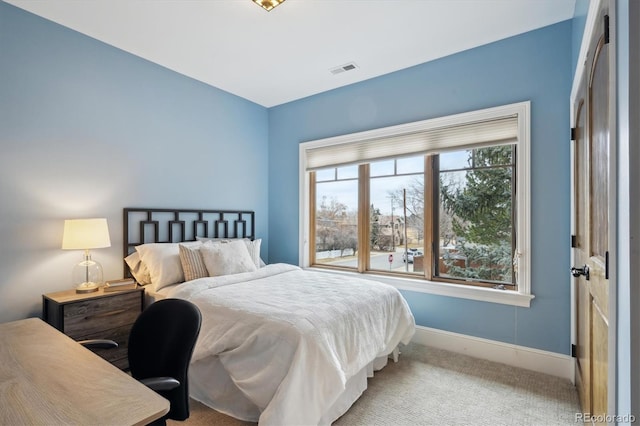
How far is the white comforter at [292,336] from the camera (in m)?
1.71

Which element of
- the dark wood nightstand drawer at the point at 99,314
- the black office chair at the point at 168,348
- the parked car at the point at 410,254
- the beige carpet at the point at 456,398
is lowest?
the beige carpet at the point at 456,398

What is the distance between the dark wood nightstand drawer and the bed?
0.21m

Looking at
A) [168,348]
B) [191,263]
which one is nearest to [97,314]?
[191,263]

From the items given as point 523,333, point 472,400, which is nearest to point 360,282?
point 472,400

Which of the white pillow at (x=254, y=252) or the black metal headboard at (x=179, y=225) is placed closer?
the black metal headboard at (x=179, y=225)

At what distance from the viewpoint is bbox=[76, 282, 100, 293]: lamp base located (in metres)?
2.52

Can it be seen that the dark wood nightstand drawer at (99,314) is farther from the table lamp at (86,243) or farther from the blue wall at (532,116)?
the blue wall at (532,116)

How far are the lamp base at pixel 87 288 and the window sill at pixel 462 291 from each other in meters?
2.65

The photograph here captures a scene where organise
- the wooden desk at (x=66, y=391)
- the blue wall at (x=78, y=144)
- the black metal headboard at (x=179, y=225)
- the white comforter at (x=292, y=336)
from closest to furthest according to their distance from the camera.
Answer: the wooden desk at (x=66, y=391) < the white comforter at (x=292, y=336) < the blue wall at (x=78, y=144) < the black metal headboard at (x=179, y=225)

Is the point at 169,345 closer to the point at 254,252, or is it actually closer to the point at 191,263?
the point at 191,263

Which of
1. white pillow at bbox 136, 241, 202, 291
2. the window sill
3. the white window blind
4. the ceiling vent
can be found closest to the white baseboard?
the window sill

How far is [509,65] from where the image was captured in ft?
9.29

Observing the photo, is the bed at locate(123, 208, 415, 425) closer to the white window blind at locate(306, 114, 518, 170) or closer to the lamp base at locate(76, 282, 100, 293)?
the lamp base at locate(76, 282, 100, 293)

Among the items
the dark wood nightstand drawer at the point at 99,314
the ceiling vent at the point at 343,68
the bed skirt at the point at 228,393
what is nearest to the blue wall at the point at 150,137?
the ceiling vent at the point at 343,68
